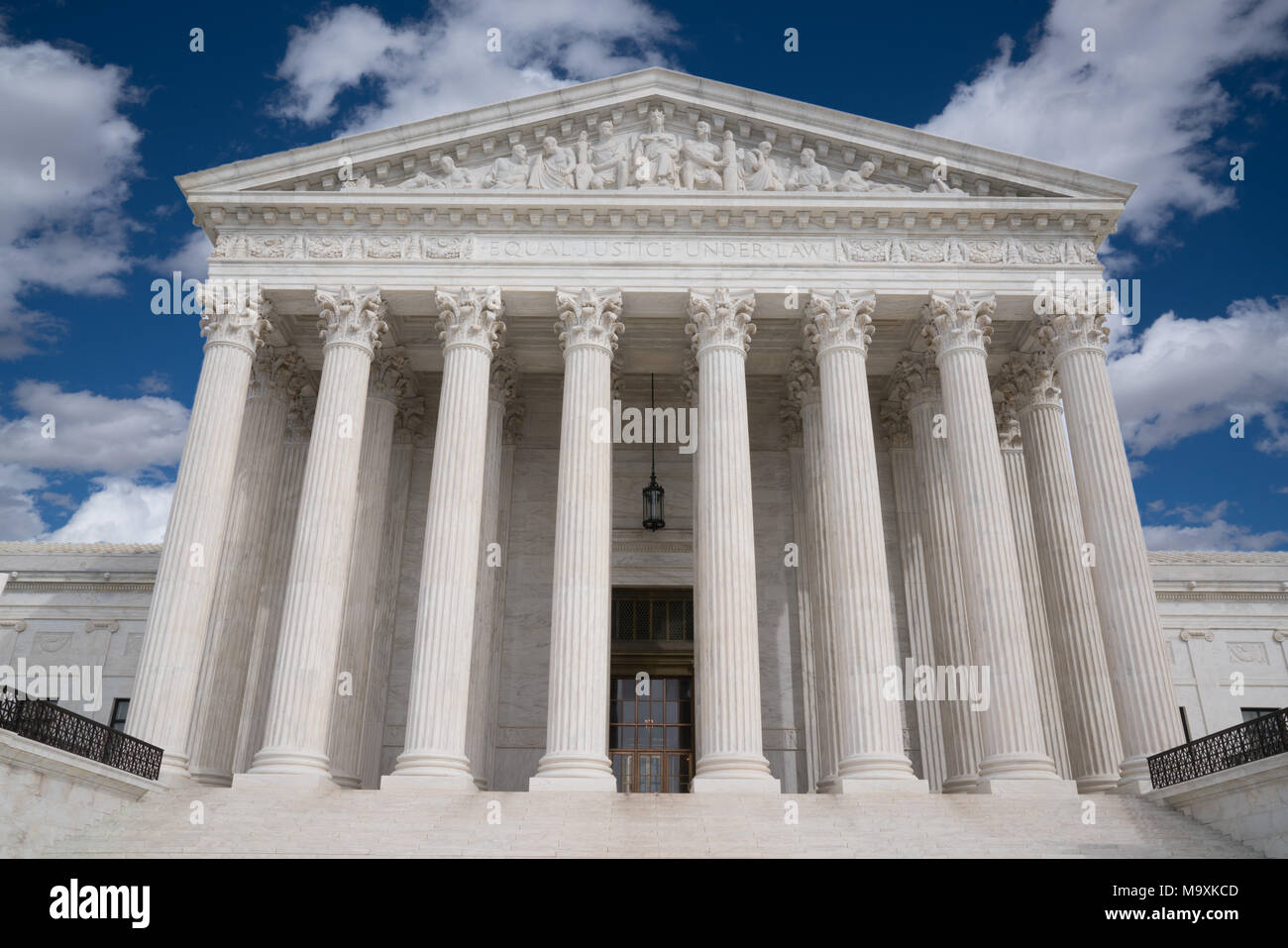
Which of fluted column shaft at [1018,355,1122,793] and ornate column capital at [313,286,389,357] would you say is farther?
ornate column capital at [313,286,389,357]

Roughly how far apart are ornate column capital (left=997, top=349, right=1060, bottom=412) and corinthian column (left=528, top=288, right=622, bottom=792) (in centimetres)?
1236

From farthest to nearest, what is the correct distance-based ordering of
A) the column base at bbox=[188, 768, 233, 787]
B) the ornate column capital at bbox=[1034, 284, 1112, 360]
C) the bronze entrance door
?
the bronze entrance door
the ornate column capital at bbox=[1034, 284, 1112, 360]
the column base at bbox=[188, 768, 233, 787]

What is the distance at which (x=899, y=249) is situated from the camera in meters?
26.8

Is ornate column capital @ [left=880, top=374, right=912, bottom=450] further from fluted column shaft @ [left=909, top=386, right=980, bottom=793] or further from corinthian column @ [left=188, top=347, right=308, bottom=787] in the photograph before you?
corinthian column @ [left=188, top=347, right=308, bottom=787]

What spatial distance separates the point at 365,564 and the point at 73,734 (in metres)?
11.1

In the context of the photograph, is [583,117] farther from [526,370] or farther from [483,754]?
[483,754]

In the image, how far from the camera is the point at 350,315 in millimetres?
26016

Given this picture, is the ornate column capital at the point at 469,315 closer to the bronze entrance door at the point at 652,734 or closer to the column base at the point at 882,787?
the bronze entrance door at the point at 652,734

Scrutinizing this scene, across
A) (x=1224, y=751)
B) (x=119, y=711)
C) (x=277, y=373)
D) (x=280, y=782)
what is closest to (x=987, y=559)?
(x=1224, y=751)

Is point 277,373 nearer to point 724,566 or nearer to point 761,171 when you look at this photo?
point 724,566

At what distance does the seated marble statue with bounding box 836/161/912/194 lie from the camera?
27.1 metres

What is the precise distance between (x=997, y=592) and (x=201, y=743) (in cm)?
2041

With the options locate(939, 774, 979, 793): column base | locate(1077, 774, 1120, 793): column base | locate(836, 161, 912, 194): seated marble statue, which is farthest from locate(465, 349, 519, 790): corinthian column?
locate(1077, 774, 1120, 793): column base
